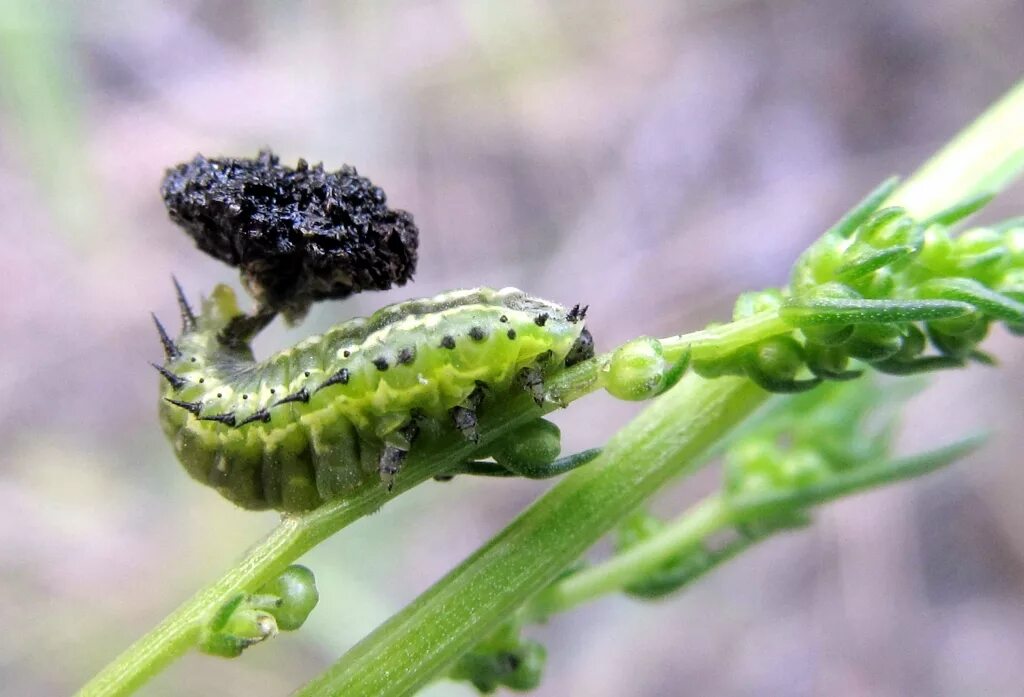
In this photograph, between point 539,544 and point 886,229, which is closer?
point 886,229

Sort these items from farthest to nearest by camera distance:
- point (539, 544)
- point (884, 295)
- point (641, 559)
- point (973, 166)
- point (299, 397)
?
point (641, 559)
point (973, 166)
point (539, 544)
point (299, 397)
point (884, 295)

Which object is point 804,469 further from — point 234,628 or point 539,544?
point 234,628

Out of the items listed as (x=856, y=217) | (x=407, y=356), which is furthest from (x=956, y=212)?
(x=407, y=356)

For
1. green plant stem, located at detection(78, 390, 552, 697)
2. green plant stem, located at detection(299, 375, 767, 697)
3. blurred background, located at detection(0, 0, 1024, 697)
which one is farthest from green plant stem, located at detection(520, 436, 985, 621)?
blurred background, located at detection(0, 0, 1024, 697)

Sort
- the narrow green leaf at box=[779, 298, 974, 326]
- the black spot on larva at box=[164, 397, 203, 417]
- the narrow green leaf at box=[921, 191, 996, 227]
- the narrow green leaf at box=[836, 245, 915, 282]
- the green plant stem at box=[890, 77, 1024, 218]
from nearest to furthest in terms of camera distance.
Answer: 1. the narrow green leaf at box=[779, 298, 974, 326]
2. the narrow green leaf at box=[836, 245, 915, 282]
3. the narrow green leaf at box=[921, 191, 996, 227]
4. the black spot on larva at box=[164, 397, 203, 417]
5. the green plant stem at box=[890, 77, 1024, 218]

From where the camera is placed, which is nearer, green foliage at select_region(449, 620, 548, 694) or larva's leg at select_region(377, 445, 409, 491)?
larva's leg at select_region(377, 445, 409, 491)

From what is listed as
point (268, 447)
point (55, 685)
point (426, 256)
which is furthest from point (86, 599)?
point (268, 447)

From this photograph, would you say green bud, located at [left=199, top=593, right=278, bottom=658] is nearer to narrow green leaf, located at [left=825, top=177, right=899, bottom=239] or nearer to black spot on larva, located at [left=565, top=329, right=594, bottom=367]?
black spot on larva, located at [left=565, top=329, right=594, bottom=367]
